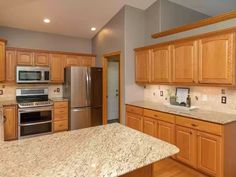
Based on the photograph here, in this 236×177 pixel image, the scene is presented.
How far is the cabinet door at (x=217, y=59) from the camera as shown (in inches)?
97.4

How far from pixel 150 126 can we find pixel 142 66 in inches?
55.9

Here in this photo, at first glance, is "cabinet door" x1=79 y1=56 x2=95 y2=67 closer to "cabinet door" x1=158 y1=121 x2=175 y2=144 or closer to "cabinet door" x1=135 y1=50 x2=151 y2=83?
"cabinet door" x1=135 y1=50 x2=151 y2=83

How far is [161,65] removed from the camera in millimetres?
3605

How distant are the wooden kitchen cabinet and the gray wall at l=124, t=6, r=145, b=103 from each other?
2.15 m

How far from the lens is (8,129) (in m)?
3.84

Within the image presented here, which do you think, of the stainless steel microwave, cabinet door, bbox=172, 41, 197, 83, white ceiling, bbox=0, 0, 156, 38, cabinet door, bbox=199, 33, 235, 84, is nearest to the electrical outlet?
cabinet door, bbox=199, 33, 235, 84

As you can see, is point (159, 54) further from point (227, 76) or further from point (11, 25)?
point (11, 25)

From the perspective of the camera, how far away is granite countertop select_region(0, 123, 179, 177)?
1092 mm

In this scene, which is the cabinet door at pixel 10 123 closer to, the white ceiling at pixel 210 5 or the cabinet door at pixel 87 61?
the cabinet door at pixel 87 61

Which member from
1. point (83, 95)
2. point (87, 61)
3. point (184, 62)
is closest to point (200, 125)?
point (184, 62)

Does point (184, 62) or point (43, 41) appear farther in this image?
point (43, 41)

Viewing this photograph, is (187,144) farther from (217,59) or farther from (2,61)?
(2,61)

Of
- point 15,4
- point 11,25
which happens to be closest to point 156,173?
point 15,4

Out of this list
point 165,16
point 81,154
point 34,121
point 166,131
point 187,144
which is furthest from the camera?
point 34,121
